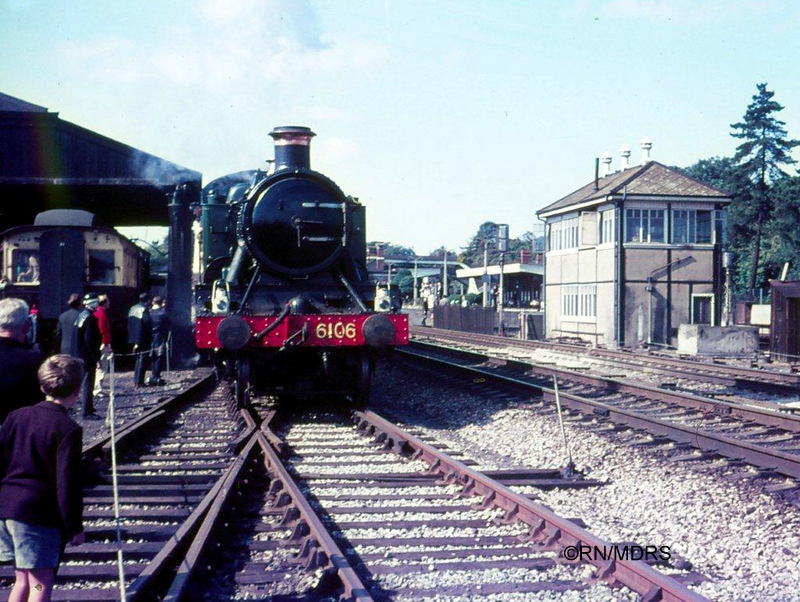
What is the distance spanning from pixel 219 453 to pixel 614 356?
14.1 m

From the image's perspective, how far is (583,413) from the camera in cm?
995

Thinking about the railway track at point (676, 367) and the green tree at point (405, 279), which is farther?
the green tree at point (405, 279)

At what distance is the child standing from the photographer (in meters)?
3.35

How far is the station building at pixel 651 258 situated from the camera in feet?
90.8

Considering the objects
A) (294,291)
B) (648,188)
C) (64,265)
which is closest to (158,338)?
(64,265)

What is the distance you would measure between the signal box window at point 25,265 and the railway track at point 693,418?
394 inches

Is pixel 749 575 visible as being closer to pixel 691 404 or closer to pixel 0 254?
pixel 691 404

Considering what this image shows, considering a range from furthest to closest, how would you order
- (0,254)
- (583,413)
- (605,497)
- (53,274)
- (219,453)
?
(0,254)
(53,274)
(583,413)
(219,453)
(605,497)

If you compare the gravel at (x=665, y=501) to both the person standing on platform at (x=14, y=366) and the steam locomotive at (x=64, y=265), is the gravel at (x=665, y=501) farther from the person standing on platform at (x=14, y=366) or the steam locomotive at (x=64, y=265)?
the steam locomotive at (x=64, y=265)

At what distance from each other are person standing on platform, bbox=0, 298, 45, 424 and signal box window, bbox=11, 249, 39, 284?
48.9 feet

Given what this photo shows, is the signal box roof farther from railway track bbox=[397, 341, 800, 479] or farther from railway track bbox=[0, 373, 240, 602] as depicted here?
railway track bbox=[0, 373, 240, 602]

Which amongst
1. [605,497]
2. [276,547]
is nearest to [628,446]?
[605,497]

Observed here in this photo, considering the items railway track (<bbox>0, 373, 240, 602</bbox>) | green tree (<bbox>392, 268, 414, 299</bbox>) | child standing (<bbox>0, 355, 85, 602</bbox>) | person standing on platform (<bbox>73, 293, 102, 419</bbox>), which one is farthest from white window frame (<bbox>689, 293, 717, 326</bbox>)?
green tree (<bbox>392, 268, 414, 299</bbox>)

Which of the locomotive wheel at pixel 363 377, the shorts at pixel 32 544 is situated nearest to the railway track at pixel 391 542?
the shorts at pixel 32 544
